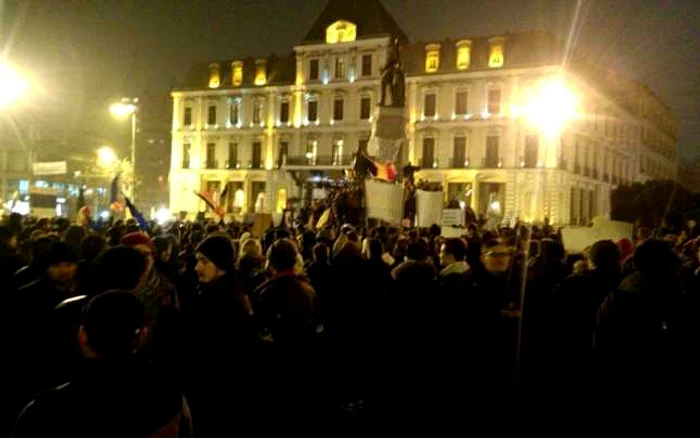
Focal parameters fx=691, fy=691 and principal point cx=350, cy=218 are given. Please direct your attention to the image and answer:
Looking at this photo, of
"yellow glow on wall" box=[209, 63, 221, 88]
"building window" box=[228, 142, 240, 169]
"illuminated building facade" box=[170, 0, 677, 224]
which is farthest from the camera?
"yellow glow on wall" box=[209, 63, 221, 88]

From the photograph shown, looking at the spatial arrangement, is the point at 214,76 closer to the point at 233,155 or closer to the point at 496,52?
the point at 233,155

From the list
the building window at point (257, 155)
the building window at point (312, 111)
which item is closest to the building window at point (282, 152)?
the building window at point (257, 155)

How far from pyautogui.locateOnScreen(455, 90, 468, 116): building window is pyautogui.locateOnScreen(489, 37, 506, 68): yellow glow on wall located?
10.3 ft

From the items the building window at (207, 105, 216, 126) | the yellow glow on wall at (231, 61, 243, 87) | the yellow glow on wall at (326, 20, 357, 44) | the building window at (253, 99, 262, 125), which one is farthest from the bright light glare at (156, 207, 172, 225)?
the yellow glow on wall at (326, 20, 357, 44)

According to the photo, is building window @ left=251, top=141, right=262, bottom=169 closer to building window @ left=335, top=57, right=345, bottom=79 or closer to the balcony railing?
the balcony railing

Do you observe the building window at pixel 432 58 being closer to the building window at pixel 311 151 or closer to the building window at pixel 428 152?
the building window at pixel 428 152

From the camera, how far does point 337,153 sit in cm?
5966

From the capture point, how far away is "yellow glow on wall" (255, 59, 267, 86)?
63.5 metres

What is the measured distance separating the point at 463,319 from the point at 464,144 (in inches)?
2033

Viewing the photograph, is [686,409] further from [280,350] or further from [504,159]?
[504,159]

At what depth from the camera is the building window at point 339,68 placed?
58.7 m

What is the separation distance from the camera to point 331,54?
59156mm

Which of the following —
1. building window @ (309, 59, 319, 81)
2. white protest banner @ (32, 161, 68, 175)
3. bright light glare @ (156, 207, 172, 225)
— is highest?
building window @ (309, 59, 319, 81)

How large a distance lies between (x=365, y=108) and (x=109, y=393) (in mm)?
56833
